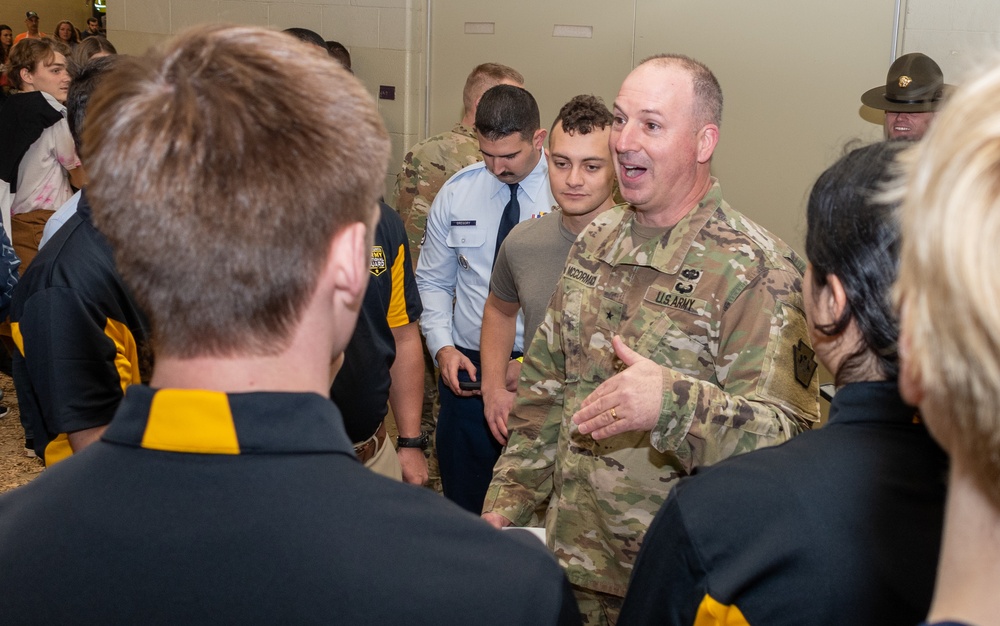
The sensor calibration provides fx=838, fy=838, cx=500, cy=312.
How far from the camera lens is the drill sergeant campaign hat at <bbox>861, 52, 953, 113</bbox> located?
384 centimetres

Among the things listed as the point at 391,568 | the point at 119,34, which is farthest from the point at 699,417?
the point at 119,34

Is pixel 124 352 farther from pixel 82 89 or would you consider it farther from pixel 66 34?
pixel 66 34

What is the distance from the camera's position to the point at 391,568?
2.32 feet

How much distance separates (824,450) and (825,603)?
172 millimetres

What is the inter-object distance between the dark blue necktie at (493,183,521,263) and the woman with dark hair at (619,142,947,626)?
2149mm

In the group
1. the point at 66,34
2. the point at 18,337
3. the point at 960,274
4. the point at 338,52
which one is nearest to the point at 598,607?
the point at 18,337

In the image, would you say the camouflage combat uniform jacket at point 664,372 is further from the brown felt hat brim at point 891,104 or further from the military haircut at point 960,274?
the brown felt hat brim at point 891,104

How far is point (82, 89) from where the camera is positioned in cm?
182

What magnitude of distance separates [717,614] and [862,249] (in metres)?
0.49

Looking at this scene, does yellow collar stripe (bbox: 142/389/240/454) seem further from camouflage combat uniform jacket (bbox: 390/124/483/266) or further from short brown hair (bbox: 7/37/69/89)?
short brown hair (bbox: 7/37/69/89)

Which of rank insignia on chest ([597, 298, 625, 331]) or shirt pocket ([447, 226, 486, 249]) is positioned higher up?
rank insignia on chest ([597, 298, 625, 331])

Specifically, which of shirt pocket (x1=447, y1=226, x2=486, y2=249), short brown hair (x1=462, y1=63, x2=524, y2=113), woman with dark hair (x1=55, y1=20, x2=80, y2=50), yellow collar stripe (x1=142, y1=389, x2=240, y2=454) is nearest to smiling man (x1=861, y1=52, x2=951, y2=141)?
short brown hair (x1=462, y1=63, x2=524, y2=113)

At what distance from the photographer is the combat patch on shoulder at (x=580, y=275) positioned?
79.1 inches

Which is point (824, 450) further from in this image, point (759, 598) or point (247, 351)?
point (247, 351)
